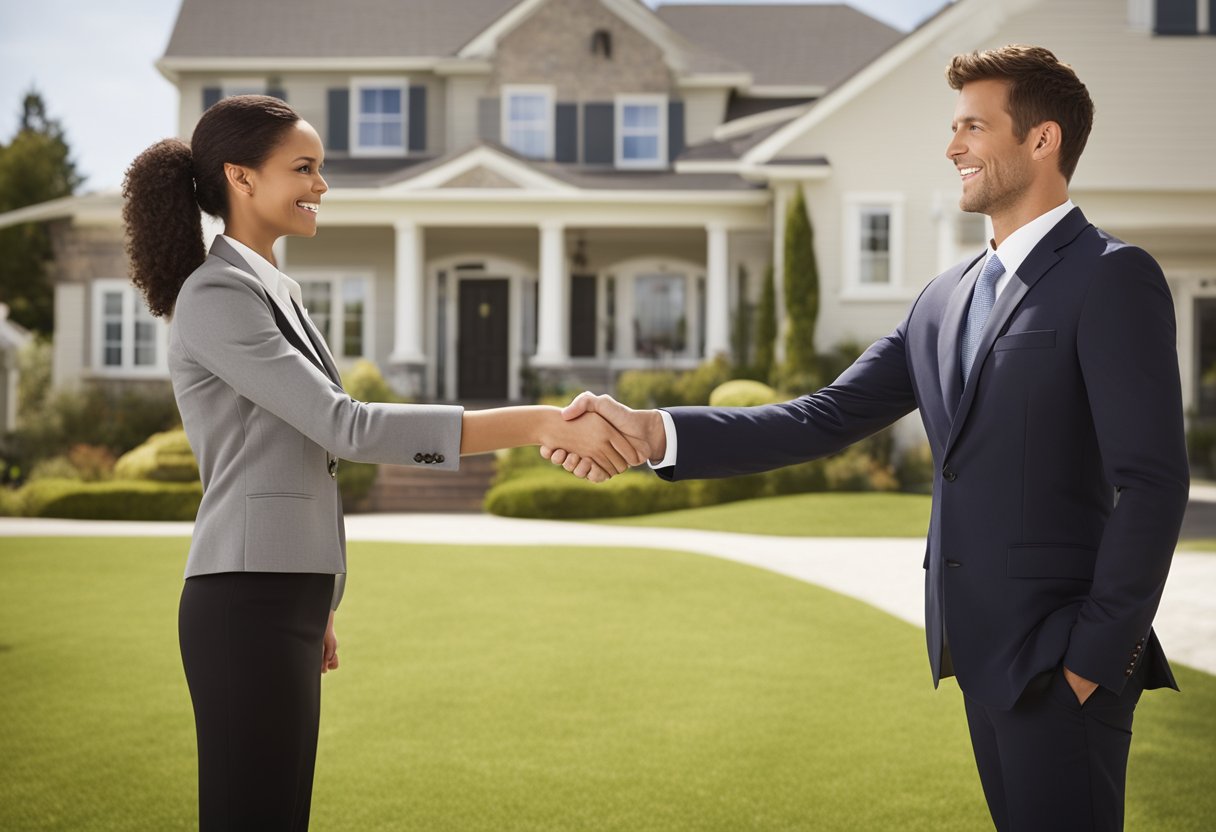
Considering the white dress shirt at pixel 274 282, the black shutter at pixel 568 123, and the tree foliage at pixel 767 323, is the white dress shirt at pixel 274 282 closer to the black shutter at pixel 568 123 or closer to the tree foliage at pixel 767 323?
the tree foliage at pixel 767 323

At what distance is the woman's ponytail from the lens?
2.81m

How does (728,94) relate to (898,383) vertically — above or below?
above

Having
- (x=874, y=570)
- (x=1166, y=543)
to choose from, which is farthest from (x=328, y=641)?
(x=874, y=570)

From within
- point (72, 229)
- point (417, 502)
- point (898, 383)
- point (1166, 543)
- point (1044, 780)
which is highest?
point (72, 229)

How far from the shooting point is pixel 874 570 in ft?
38.8

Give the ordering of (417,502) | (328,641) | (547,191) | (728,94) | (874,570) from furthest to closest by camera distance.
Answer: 1. (728,94)
2. (547,191)
3. (417,502)
4. (874,570)
5. (328,641)

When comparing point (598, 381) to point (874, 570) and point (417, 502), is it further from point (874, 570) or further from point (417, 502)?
point (874, 570)

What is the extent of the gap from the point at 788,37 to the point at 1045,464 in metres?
26.6

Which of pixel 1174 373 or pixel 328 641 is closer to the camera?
pixel 1174 373

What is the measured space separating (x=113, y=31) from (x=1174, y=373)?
41.7 metres

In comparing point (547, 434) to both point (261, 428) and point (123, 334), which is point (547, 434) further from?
point (123, 334)

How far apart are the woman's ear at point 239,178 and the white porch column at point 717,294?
1892 centimetres

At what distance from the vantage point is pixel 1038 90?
278cm

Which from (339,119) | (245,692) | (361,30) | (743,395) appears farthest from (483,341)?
(245,692)
